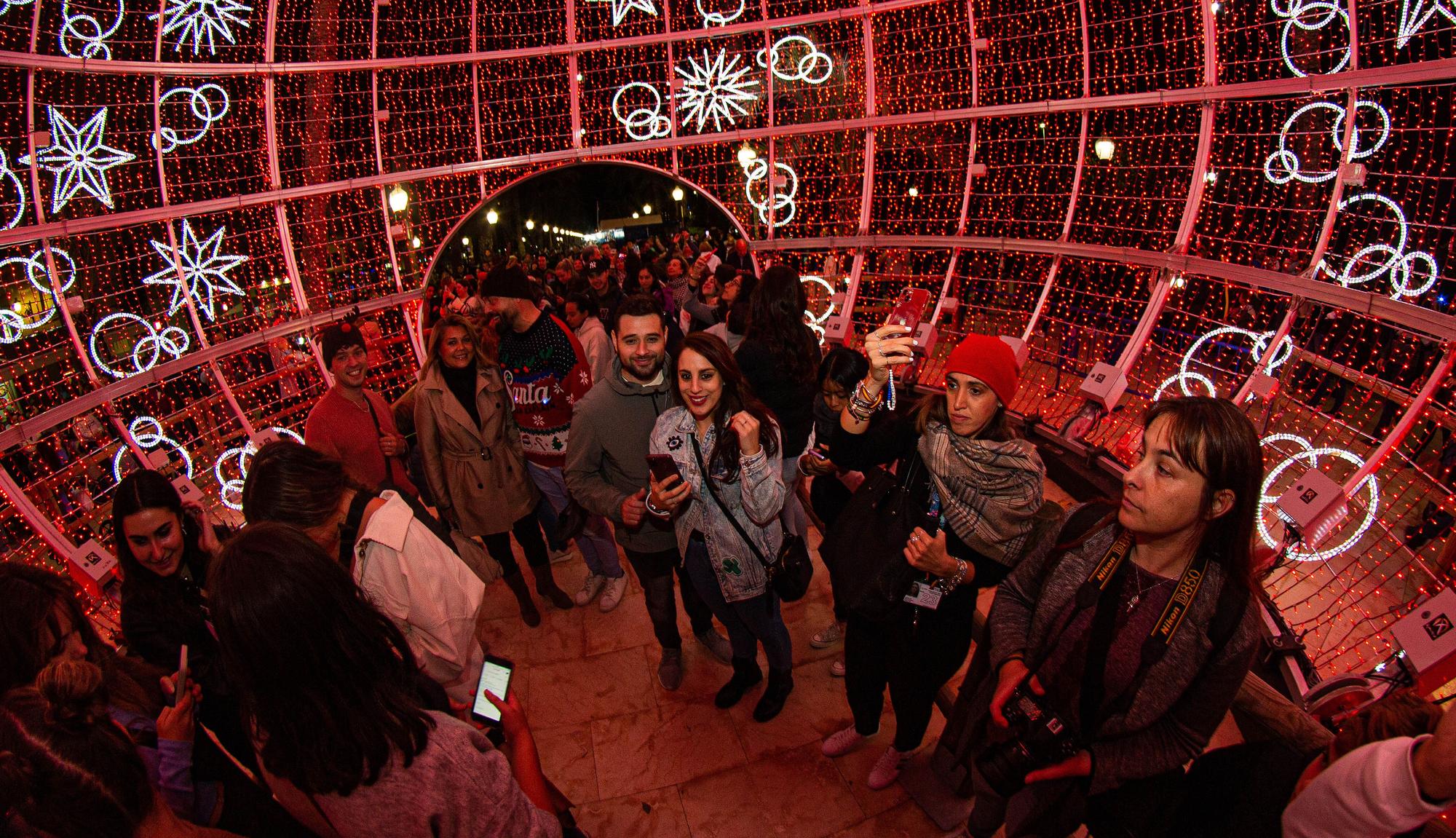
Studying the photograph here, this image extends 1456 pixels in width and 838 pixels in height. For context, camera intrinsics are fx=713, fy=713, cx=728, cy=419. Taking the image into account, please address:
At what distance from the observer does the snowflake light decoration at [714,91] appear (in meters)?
7.79

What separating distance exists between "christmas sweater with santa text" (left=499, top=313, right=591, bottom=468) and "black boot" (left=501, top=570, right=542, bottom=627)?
773mm

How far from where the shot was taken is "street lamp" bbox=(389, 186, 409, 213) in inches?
305

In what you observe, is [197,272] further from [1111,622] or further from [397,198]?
[1111,622]

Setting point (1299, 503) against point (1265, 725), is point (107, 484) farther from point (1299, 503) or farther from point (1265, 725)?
point (1299, 503)

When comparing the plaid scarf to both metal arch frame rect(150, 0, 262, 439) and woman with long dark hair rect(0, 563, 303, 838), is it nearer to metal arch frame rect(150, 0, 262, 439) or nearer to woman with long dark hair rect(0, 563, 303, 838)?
woman with long dark hair rect(0, 563, 303, 838)

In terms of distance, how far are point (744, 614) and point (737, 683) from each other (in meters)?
0.52

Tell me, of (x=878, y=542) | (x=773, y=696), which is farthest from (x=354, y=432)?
(x=878, y=542)

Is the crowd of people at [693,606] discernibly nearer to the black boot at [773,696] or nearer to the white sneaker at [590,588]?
the black boot at [773,696]

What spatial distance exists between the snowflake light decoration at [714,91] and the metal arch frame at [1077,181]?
3.22m

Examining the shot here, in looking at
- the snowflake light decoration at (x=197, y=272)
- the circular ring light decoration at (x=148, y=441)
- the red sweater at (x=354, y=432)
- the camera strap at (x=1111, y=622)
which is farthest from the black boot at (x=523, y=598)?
the snowflake light decoration at (x=197, y=272)

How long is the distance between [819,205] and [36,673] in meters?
7.52

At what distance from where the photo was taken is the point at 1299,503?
10.1 ft

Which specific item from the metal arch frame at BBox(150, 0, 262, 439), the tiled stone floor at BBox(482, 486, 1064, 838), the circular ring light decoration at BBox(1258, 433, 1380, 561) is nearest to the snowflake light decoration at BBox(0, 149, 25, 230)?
the metal arch frame at BBox(150, 0, 262, 439)

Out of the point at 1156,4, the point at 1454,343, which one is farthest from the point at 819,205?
the point at 1454,343
